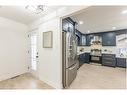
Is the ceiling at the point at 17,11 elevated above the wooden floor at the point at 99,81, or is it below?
above

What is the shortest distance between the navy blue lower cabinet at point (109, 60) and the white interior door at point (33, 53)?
14.6 feet

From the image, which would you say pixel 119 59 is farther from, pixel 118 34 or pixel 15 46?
pixel 15 46

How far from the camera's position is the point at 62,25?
3100 millimetres

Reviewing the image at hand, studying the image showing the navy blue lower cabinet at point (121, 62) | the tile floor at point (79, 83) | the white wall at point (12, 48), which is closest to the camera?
the tile floor at point (79, 83)

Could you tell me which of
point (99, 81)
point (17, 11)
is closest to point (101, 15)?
point (99, 81)

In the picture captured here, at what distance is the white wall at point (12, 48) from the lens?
3742 mm

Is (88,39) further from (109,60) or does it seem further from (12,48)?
(12,48)

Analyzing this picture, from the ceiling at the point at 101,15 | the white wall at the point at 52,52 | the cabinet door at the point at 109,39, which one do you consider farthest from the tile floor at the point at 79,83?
the cabinet door at the point at 109,39

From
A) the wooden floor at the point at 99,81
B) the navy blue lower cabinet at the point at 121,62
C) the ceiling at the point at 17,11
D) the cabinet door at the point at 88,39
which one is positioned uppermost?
the ceiling at the point at 17,11

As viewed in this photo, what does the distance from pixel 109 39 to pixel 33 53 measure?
15.7 feet

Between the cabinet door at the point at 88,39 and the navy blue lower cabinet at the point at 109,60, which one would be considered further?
the cabinet door at the point at 88,39

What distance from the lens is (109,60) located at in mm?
6527

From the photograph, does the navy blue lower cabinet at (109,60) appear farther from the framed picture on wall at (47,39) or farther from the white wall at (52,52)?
the framed picture on wall at (47,39)

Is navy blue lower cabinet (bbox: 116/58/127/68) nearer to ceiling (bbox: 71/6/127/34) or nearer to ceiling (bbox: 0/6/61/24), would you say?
ceiling (bbox: 71/6/127/34)
